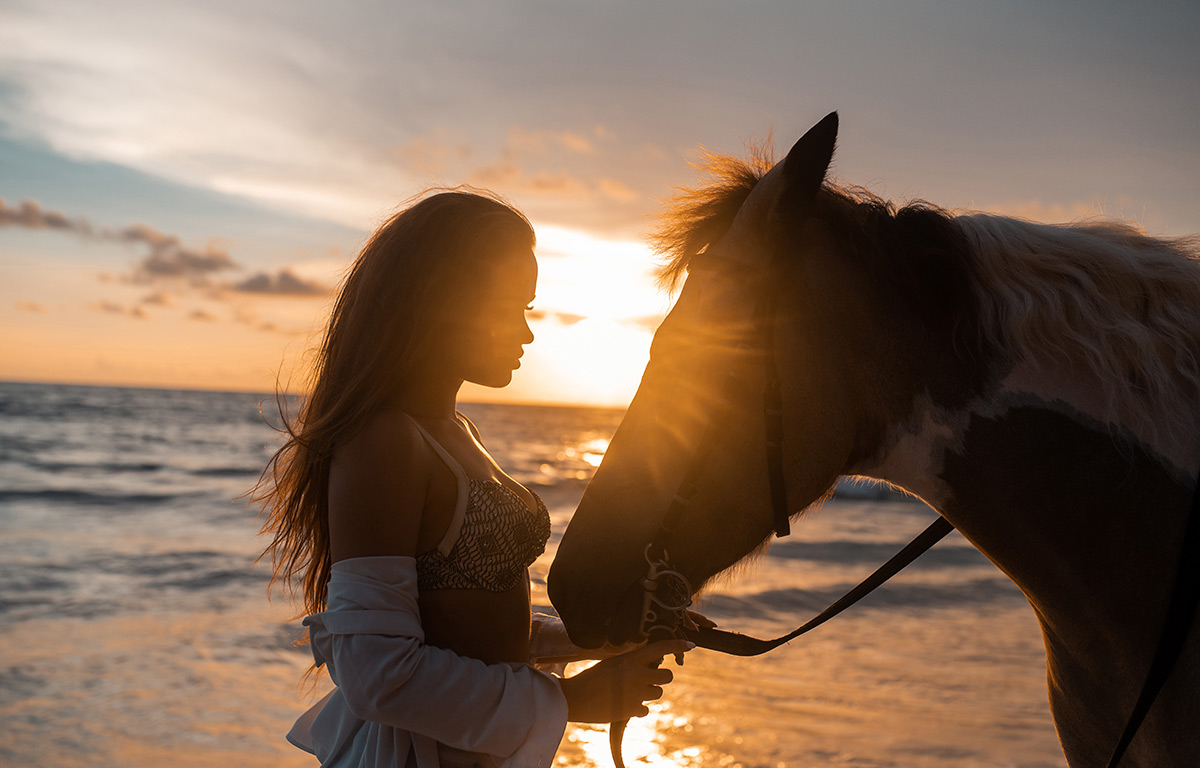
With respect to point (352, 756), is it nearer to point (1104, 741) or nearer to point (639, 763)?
point (1104, 741)

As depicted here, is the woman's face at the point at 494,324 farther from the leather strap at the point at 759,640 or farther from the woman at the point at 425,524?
the leather strap at the point at 759,640

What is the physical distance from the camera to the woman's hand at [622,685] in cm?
150

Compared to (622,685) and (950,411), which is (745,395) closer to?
(950,411)

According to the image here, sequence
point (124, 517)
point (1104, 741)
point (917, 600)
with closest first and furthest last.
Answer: point (1104, 741)
point (917, 600)
point (124, 517)

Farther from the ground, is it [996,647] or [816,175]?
[816,175]

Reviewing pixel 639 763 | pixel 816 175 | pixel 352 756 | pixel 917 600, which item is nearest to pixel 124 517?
pixel 639 763

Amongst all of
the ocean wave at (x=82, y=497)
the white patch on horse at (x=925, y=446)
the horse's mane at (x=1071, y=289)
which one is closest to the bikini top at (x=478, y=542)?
the white patch on horse at (x=925, y=446)

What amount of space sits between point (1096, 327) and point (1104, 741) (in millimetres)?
831

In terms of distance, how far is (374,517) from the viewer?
142 cm

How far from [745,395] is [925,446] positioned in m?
0.37

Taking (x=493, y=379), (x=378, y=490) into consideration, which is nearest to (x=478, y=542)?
(x=378, y=490)

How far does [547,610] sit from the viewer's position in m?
8.16

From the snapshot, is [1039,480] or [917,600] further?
[917,600]

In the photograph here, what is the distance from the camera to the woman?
1396 mm
